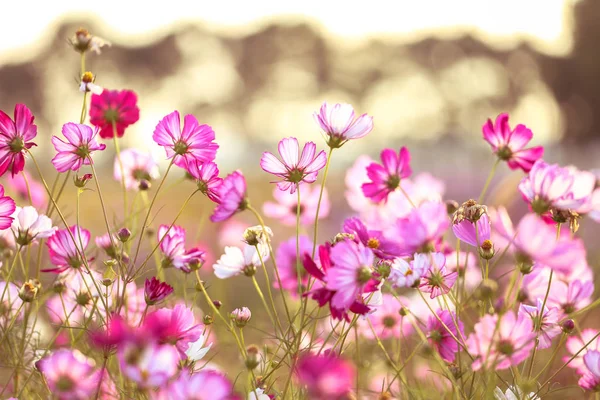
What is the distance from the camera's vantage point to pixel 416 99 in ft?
32.2

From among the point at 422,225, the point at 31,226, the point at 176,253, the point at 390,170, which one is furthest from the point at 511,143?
the point at 31,226

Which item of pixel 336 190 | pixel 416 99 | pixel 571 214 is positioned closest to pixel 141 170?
pixel 571 214

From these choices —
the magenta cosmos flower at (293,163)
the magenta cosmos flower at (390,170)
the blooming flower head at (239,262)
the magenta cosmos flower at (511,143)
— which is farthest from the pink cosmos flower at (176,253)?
the magenta cosmos flower at (511,143)

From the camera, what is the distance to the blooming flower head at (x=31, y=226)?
0.73m

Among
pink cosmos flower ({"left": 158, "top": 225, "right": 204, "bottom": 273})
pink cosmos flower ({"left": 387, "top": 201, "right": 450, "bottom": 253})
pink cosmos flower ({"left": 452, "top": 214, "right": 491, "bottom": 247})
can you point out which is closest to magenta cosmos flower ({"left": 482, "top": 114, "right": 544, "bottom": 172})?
pink cosmos flower ({"left": 452, "top": 214, "right": 491, "bottom": 247})

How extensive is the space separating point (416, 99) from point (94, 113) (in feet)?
30.5

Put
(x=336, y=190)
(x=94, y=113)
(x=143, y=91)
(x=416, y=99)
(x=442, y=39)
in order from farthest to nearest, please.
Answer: (x=143, y=91)
(x=442, y=39)
(x=416, y=99)
(x=336, y=190)
(x=94, y=113)

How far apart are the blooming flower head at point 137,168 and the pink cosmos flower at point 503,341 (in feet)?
1.91

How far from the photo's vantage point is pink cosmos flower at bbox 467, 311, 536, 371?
548mm

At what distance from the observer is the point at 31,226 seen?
744 mm

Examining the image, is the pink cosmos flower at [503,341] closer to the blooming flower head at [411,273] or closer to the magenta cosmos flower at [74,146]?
the blooming flower head at [411,273]

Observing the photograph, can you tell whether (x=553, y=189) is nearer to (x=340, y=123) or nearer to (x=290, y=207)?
(x=340, y=123)

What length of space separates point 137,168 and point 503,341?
651 millimetres

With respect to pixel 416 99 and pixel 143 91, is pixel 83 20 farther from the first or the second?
pixel 416 99
